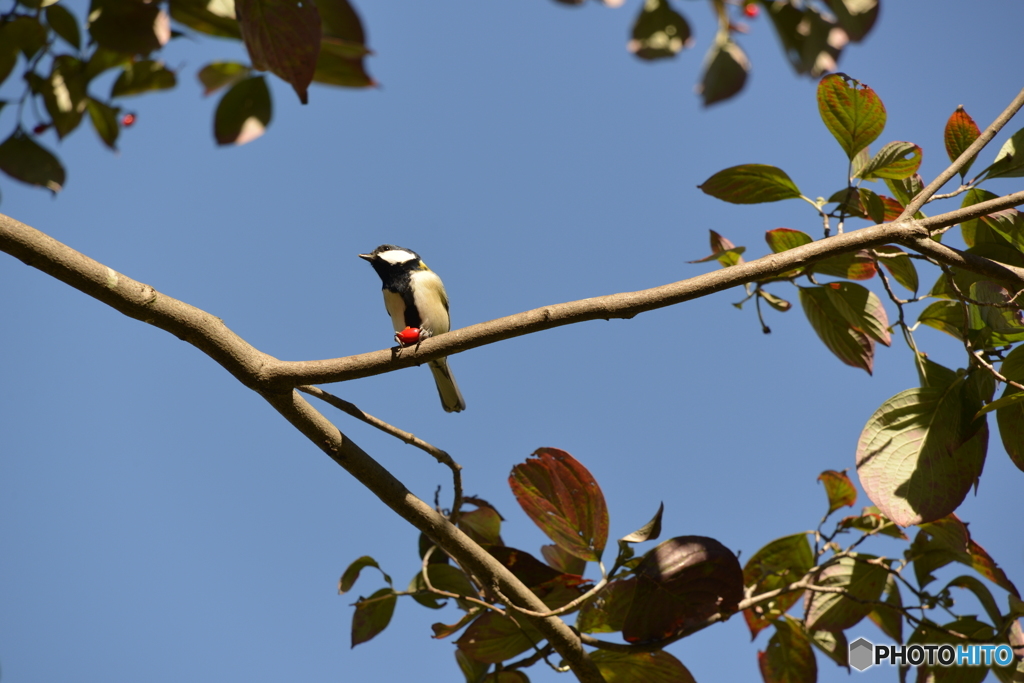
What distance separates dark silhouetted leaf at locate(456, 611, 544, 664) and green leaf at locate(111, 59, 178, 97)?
2066 mm

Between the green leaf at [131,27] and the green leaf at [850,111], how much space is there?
185 cm

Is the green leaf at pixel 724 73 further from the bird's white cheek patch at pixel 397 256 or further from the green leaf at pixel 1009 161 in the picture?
the bird's white cheek patch at pixel 397 256

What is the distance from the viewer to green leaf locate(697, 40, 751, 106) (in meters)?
0.81

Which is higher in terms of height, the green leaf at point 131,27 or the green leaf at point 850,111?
the green leaf at point 850,111

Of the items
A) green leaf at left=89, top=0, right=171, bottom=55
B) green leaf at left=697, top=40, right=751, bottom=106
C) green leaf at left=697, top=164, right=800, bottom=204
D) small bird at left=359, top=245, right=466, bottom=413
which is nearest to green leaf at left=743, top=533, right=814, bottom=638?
green leaf at left=697, top=164, right=800, bottom=204

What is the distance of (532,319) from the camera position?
5.71 feet

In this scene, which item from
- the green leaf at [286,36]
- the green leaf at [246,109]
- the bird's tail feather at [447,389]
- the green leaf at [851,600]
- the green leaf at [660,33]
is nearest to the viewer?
the green leaf at [660,33]

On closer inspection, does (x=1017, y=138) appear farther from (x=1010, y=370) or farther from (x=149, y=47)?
(x=149, y=47)

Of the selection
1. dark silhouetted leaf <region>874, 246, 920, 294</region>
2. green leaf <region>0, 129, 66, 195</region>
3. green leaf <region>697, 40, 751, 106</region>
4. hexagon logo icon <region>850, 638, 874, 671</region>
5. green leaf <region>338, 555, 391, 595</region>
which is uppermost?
green leaf <region>0, 129, 66, 195</region>

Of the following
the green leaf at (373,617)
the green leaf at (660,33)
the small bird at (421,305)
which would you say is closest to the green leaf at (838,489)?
the green leaf at (373,617)

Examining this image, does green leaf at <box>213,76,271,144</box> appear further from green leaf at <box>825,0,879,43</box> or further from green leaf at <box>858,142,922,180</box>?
green leaf at <box>858,142,922,180</box>

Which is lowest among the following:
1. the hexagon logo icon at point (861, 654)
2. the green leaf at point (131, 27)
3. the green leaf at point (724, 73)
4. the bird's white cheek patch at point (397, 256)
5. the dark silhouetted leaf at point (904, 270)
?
the hexagon logo icon at point (861, 654)

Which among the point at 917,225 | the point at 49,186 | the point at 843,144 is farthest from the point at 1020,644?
the point at 49,186

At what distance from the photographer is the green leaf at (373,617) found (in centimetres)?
246
